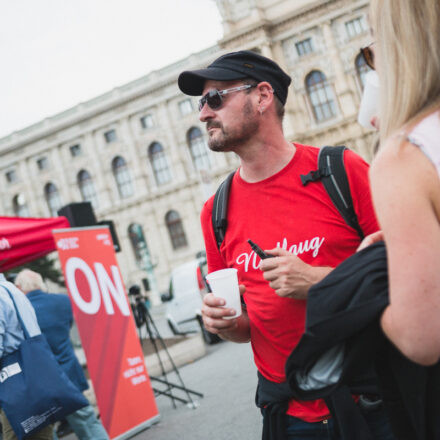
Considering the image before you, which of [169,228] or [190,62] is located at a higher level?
[190,62]

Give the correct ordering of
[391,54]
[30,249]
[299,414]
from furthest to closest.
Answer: [30,249] < [299,414] < [391,54]

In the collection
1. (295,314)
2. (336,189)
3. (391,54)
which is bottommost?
(295,314)

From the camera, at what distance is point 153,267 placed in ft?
110

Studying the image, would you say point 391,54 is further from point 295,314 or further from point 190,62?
point 190,62

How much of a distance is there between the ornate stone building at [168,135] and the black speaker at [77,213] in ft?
76.8

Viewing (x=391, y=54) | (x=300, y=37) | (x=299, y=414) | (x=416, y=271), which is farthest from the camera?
(x=300, y=37)

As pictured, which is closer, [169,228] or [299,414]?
[299,414]

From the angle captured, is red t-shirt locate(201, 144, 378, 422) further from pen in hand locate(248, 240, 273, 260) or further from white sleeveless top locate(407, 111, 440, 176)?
white sleeveless top locate(407, 111, 440, 176)

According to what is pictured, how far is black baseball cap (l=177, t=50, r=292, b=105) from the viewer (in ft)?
6.43

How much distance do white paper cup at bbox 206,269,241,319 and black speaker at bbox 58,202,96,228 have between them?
16.7 ft

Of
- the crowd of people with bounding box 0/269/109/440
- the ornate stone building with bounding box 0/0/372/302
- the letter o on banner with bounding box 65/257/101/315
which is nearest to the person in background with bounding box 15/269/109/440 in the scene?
the crowd of people with bounding box 0/269/109/440

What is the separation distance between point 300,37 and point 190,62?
25.5 feet

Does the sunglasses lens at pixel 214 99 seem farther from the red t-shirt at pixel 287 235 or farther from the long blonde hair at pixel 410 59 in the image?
the long blonde hair at pixel 410 59

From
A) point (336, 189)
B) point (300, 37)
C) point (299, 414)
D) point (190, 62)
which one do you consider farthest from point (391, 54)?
point (190, 62)
